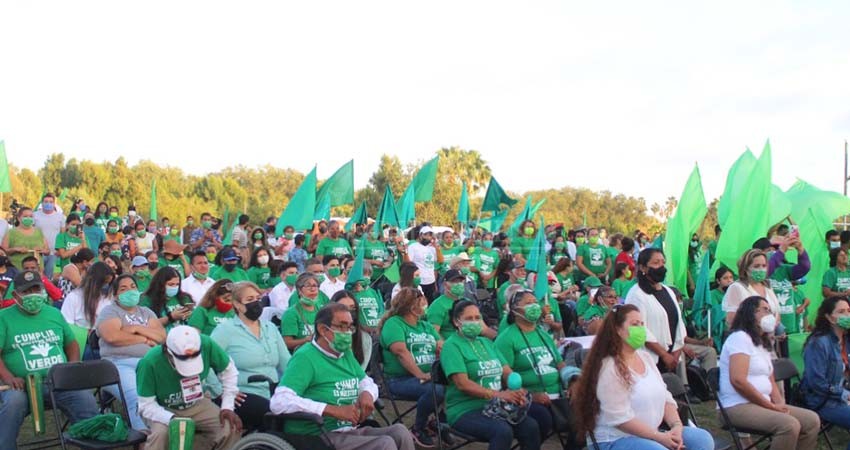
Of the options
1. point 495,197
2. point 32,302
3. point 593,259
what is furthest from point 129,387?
point 495,197

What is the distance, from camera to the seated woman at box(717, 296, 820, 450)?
598 cm

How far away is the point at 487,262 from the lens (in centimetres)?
1283

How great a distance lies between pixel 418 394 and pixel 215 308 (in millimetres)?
1794

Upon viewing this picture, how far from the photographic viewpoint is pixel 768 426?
5977 mm

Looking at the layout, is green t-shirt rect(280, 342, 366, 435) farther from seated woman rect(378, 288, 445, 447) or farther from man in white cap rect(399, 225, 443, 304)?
man in white cap rect(399, 225, 443, 304)

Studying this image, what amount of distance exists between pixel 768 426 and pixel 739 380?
0.36 m

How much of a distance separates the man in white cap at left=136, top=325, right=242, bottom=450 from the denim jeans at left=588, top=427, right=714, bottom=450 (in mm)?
2266

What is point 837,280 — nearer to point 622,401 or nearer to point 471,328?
point 471,328

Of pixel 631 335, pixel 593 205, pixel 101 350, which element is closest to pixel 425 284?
pixel 101 350

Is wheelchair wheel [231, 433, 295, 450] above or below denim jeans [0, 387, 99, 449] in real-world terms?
below

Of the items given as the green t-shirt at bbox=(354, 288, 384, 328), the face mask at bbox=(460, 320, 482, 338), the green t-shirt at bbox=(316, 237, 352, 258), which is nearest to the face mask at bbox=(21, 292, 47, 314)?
the face mask at bbox=(460, 320, 482, 338)

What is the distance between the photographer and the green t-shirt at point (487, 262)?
1281 centimetres

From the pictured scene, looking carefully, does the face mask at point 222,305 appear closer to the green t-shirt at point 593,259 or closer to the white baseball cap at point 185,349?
the white baseball cap at point 185,349

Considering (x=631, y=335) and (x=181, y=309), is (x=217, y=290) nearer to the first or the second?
(x=181, y=309)
